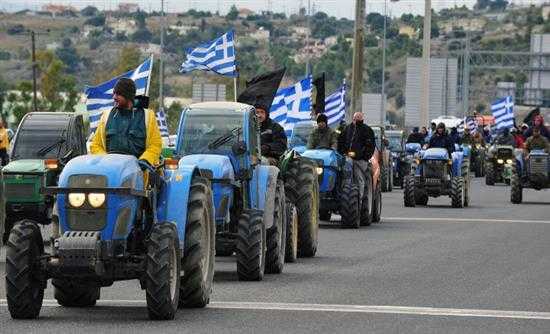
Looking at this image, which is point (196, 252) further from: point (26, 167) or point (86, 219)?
point (26, 167)

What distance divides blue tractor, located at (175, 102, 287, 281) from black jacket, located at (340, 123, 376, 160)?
1100 centimetres

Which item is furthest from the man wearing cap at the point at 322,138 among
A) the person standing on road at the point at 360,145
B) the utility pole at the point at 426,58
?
the utility pole at the point at 426,58

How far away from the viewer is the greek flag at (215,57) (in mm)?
41812

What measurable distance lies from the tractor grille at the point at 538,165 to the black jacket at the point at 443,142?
2.67 m

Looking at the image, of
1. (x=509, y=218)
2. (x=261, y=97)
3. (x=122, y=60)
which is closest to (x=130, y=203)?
(x=261, y=97)

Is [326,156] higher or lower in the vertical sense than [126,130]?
lower

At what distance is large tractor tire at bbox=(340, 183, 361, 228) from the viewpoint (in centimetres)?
3350

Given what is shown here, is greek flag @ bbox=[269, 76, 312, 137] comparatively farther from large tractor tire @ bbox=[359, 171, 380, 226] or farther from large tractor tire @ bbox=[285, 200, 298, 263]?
large tractor tire @ bbox=[285, 200, 298, 263]

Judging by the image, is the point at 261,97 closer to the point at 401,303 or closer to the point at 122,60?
the point at 401,303

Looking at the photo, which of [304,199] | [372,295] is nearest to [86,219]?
[372,295]

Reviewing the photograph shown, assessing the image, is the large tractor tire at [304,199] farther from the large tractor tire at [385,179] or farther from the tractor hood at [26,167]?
the large tractor tire at [385,179]

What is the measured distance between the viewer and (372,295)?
19562 mm

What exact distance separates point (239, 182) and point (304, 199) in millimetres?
4335

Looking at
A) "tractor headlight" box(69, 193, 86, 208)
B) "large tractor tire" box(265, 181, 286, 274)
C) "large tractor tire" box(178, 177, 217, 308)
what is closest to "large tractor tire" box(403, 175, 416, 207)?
"large tractor tire" box(265, 181, 286, 274)
